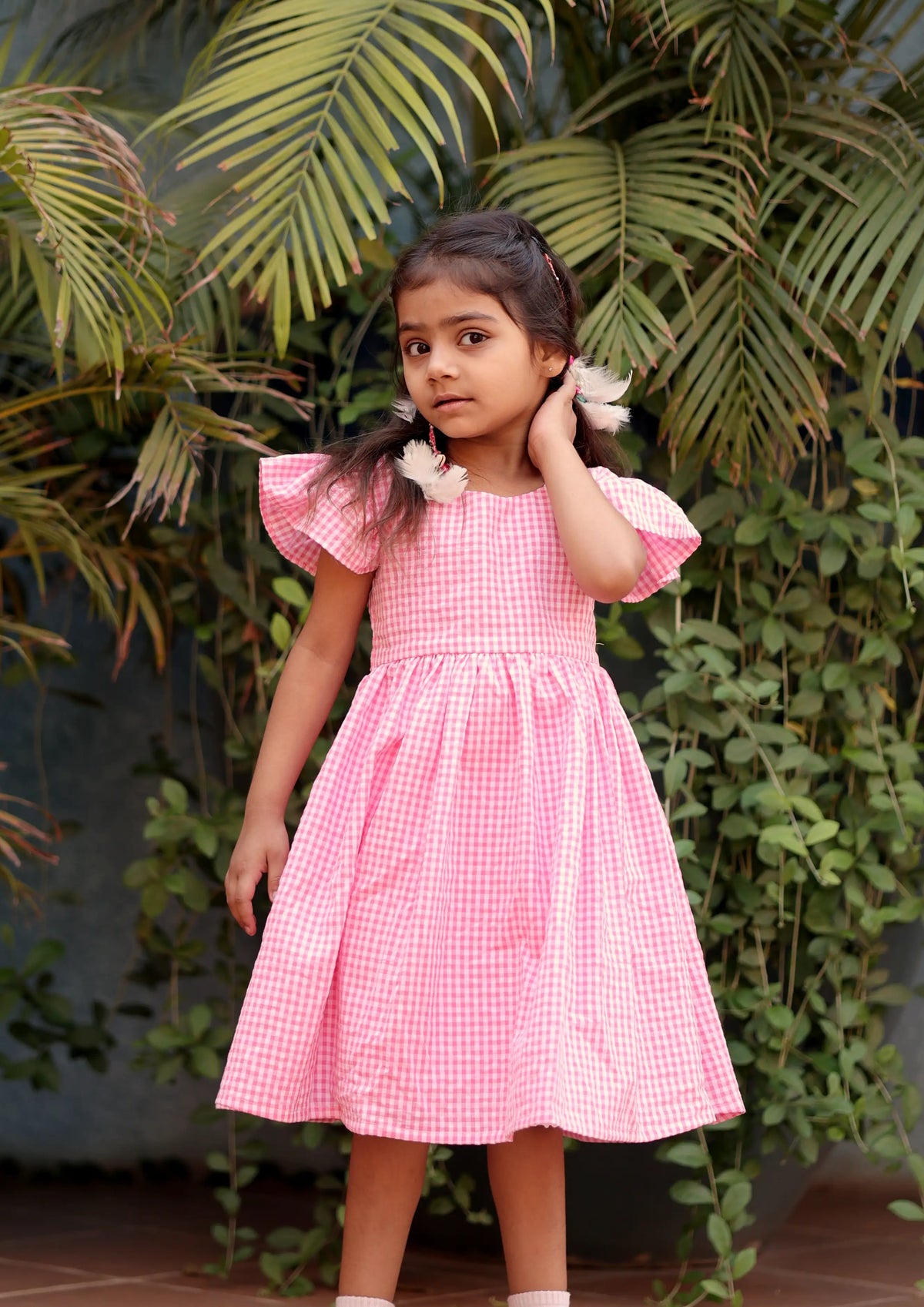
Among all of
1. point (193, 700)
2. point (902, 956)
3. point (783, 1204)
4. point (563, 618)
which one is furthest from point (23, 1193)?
point (563, 618)

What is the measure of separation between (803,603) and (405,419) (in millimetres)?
679

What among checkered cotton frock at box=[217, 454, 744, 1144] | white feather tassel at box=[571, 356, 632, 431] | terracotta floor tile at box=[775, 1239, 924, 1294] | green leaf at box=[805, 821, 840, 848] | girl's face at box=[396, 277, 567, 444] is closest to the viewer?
checkered cotton frock at box=[217, 454, 744, 1144]

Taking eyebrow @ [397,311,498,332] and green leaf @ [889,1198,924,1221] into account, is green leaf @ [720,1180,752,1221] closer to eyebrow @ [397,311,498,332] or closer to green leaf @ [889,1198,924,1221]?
green leaf @ [889,1198,924,1221]

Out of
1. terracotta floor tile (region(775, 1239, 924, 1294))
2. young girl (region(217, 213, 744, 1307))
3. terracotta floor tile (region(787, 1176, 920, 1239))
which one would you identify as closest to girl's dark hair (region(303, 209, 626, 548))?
young girl (region(217, 213, 744, 1307))

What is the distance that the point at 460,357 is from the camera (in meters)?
1.62

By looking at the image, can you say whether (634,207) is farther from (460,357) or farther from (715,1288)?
(715,1288)

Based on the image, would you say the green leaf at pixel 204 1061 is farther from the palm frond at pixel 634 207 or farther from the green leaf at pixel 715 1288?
the palm frond at pixel 634 207

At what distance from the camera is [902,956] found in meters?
2.34

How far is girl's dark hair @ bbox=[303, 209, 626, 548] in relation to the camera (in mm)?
1637

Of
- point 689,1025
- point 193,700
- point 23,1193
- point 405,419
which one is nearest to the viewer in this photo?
point 689,1025

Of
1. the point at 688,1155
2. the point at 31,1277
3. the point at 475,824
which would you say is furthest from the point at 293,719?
the point at 31,1277

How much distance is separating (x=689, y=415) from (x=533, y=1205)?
1.04 m

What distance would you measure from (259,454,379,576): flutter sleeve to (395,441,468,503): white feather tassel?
0.07 metres

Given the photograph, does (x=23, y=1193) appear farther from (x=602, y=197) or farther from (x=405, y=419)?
(x=602, y=197)
